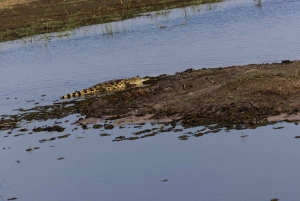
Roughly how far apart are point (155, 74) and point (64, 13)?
21558 millimetres

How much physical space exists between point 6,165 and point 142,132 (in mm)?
2542

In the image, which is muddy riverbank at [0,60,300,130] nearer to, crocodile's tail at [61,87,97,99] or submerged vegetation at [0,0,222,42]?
crocodile's tail at [61,87,97,99]

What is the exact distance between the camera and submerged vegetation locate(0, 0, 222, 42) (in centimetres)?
3381

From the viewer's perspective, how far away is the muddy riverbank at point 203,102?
1202 centimetres

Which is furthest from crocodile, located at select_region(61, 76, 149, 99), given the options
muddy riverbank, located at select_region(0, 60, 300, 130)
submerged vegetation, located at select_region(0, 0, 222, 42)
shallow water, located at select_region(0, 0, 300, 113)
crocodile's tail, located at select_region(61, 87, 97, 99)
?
submerged vegetation, located at select_region(0, 0, 222, 42)

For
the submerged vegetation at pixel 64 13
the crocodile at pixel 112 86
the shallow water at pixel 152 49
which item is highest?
the submerged vegetation at pixel 64 13

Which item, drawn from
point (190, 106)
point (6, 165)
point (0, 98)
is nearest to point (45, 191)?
point (6, 165)

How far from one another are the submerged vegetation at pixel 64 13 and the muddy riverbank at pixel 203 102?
47.1 ft

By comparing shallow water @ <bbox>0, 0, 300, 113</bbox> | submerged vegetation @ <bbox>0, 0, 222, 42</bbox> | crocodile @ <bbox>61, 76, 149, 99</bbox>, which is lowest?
shallow water @ <bbox>0, 0, 300, 113</bbox>

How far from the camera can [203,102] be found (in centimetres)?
1303

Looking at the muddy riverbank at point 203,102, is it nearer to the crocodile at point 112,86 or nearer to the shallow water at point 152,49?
the crocodile at point 112,86

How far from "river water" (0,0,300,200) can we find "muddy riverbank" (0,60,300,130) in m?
0.63

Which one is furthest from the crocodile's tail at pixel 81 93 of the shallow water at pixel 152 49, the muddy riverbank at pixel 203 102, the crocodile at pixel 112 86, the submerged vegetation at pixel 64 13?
the submerged vegetation at pixel 64 13

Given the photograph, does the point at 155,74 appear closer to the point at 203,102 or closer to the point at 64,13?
the point at 203,102
